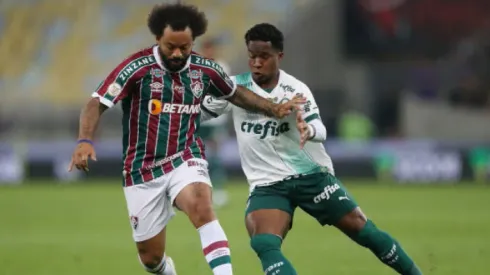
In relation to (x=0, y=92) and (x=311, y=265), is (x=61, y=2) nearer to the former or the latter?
(x=0, y=92)

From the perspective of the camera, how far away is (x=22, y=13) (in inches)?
1243

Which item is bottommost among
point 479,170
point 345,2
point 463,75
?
point 479,170

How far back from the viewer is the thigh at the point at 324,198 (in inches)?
315

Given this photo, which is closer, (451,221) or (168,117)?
(168,117)

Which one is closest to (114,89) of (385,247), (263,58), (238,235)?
(263,58)

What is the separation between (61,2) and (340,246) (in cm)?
2086

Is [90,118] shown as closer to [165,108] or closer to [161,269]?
[165,108]

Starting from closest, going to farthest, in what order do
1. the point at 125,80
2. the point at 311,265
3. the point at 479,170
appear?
the point at 125,80, the point at 311,265, the point at 479,170

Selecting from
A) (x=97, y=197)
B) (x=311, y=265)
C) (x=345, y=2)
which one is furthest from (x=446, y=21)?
(x=311, y=265)

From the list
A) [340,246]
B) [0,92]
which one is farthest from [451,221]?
[0,92]

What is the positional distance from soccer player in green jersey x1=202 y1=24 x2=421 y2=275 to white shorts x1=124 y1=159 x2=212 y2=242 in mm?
408

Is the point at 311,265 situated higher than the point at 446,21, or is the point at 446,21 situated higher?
the point at 446,21

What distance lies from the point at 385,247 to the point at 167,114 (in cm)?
190

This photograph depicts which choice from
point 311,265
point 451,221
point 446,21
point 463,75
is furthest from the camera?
point 463,75
